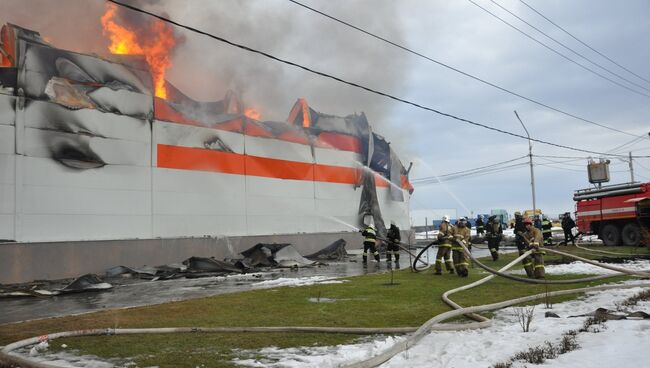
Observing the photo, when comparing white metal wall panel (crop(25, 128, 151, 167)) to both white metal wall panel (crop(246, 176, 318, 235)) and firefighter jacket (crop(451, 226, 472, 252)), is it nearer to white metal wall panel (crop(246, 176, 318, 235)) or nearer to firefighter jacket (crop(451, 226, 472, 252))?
white metal wall panel (crop(246, 176, 318, 235))

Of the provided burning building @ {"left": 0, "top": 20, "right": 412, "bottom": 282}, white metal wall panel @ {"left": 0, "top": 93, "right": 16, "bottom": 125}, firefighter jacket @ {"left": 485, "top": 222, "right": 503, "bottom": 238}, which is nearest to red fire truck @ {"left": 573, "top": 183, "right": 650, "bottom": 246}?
firefighter jacket @ {"left": 485, "top": 222, "right": 503, "bottom": 238}

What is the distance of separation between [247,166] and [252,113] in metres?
2.90

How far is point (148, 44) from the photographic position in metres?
18.0

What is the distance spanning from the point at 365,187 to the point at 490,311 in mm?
17079

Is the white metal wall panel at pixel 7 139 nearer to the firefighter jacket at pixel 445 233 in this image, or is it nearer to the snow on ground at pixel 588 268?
the firefighter jacket at pixel 445 233

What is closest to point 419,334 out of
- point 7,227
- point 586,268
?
point 586,268

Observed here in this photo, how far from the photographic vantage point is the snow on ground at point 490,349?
13.1 feet

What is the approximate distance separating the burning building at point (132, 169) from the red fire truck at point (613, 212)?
12.0 metres

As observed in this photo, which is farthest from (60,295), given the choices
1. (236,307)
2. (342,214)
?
(342,214)

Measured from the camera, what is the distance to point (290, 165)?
802 inches

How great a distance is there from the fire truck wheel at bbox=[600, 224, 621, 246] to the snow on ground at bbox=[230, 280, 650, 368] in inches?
713

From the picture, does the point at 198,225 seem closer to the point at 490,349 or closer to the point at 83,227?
the point at 83,227

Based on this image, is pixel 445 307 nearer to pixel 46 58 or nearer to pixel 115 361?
pixel 115 361

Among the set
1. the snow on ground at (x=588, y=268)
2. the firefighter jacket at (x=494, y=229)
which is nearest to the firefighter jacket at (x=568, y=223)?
the firefighter jacket at (x=494, y=229)
